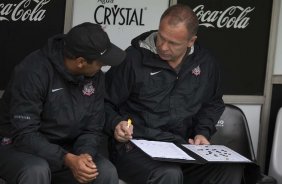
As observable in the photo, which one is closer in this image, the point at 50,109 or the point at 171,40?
the point at 50,109

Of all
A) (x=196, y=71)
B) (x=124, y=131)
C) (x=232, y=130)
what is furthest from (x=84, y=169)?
(x=232, y=130)

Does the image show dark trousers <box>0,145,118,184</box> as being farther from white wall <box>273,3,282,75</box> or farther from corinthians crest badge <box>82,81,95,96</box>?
white wall <box>273,3,282,75</box>

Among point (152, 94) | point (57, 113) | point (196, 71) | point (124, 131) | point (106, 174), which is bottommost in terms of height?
point (106, 174)

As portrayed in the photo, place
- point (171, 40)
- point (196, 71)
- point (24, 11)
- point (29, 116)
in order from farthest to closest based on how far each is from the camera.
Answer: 1. point (24, 11)
2. point (196, 71)
3. point (171, 40)
4. point (29, 116)

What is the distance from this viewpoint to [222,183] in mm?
4180

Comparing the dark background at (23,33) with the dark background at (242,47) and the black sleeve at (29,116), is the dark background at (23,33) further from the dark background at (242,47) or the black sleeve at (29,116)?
the dark background at (242,47)

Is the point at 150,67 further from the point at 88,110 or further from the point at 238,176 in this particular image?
the point at 238,176

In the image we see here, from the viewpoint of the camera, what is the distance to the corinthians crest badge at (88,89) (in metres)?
3.96

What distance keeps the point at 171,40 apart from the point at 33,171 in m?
1.25

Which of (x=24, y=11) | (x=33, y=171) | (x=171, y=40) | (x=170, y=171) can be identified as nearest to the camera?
(x=33, y=171)

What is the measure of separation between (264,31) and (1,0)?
2.07 m

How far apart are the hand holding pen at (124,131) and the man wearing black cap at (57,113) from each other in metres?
0.15

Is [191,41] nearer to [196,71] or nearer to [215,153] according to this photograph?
[196,71]

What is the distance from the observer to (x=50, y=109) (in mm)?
3812
